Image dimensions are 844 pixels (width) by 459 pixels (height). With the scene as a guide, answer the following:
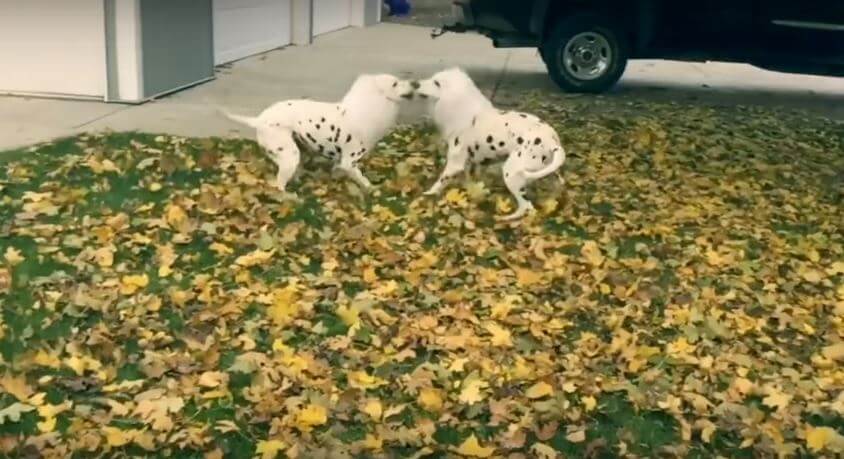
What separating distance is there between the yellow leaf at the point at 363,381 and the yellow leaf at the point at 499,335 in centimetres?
64

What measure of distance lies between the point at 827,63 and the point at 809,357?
7418mm

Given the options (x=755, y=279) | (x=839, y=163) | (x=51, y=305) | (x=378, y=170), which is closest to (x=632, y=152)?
(x=839, y=163)

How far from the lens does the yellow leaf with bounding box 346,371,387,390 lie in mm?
4109

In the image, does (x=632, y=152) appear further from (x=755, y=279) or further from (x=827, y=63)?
(x=827, y=63)

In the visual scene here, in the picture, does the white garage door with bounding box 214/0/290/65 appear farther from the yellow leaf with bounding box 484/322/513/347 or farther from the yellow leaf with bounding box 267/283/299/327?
the yellow leaf with bounding box 484/322/513/347

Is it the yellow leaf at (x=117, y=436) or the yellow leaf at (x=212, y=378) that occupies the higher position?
the yellow leaf at (x=117, y=436)

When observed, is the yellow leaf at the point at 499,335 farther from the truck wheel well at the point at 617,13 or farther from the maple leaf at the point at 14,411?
the truck wheel well at the point at 617,13

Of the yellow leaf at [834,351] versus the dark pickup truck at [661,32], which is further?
the dark pickup truck at [661,32]

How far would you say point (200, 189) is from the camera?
670cm

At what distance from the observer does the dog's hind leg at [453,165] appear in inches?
263

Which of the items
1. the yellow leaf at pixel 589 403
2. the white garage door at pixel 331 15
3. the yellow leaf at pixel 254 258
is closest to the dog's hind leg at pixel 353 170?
the yellow leaf at pixel 254 258

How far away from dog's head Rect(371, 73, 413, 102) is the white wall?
13.1 feet

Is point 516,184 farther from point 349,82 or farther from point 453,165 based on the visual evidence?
point 349,82

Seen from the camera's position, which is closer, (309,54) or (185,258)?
(185,258)
